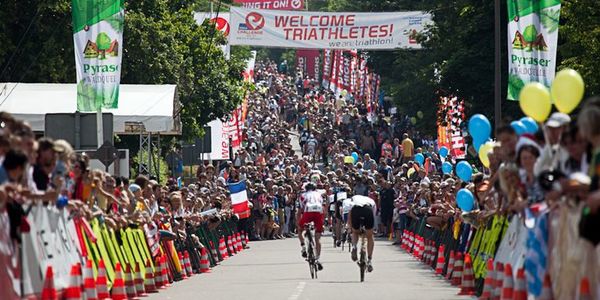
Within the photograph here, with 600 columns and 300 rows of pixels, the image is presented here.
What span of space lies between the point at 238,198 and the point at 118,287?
20007 mm

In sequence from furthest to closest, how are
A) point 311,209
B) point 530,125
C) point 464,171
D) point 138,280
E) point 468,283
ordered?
point 311,209 < point 464,171 < point 138,280 < point 468,283 < point 530,125

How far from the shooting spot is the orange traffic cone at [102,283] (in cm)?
1953

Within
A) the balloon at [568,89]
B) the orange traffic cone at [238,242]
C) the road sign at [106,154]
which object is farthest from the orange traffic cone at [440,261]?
the orange traffic cone at [238,242]

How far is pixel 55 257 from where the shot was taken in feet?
55.1

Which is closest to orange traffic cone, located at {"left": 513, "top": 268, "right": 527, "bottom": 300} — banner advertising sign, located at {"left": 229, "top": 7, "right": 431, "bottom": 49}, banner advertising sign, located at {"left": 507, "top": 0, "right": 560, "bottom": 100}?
banner advertising sign, located at {"left": 507, "top": 0, "right": 560, "bottom": 100}

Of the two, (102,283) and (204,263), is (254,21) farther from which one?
(102,283)

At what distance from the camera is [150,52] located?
49.2 m

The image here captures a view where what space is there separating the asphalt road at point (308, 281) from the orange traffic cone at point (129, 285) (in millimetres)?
302

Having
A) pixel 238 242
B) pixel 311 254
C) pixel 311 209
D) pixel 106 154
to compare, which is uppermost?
pixel 106 154

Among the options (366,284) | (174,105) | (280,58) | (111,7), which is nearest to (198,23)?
(174,105)

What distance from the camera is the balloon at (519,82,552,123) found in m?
17.2

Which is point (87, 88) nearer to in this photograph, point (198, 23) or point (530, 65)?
point (530, 65)

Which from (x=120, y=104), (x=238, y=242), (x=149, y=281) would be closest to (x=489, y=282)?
(x=149, y=281)

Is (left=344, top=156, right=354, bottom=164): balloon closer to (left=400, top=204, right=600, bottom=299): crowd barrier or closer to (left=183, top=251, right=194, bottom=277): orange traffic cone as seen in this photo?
(left=183, top=251, right=194, bottom=277): orange traffic cone
